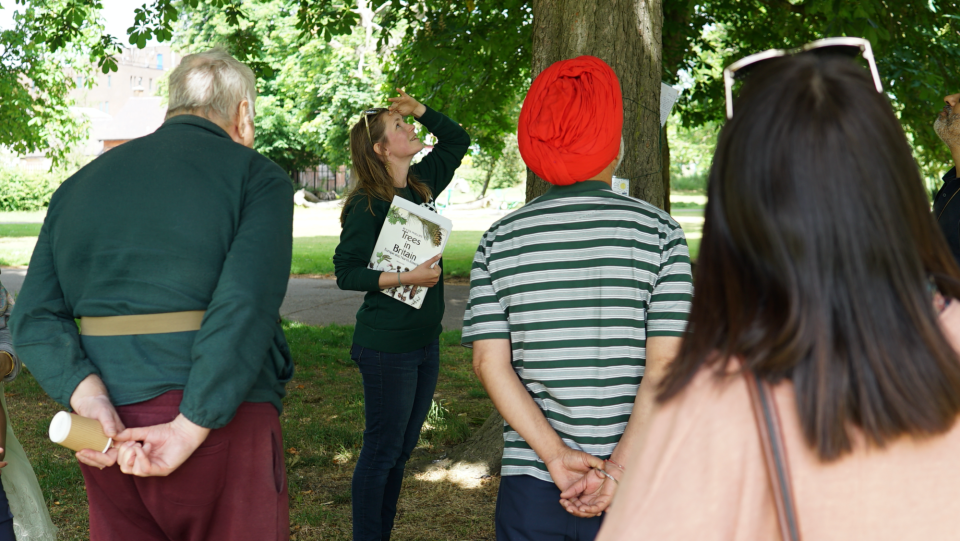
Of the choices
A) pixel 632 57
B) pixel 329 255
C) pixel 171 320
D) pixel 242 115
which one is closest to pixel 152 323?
pixel 171 320

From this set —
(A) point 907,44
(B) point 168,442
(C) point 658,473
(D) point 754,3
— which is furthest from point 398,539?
(D) point 754,3

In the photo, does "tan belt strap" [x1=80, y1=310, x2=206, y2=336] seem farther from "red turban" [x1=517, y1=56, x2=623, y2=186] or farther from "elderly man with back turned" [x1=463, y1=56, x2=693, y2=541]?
"red turban" [x1=517, y1=56, x2=623, y2=186]

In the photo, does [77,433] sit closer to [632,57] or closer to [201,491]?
[201,491]

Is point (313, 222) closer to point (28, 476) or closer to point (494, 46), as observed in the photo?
point (494, 46)

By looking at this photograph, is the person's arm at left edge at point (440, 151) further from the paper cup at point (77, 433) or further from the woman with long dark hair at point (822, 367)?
the woman with long dark hair at point (822, 367)

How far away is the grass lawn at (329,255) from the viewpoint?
49.3 ft

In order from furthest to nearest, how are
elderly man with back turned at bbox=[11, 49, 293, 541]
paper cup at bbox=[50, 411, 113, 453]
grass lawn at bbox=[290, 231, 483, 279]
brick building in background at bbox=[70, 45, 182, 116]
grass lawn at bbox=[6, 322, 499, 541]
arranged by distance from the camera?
1. brick building in background at bbox=[70, 45, 182, 116]
2. grass lawn at bbox=[290, 231, 483, 279]
3. grass lawn at bbox=[6, 322, 499, 541]
4. elderly man with back turned at bbox=[11, 49, 293, 541]
5. paper cup at bbox=[50, 411, 113, 453]

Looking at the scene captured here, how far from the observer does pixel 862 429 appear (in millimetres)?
903

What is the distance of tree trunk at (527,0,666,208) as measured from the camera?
335 centimetres

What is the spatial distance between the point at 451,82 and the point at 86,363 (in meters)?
6.51

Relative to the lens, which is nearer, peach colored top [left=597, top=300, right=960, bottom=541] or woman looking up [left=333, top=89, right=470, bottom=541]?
peach colored top [left=597, top=300, right=960, bottom=541]

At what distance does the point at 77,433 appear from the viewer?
1887 mm

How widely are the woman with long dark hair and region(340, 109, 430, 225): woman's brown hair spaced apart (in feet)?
8.57

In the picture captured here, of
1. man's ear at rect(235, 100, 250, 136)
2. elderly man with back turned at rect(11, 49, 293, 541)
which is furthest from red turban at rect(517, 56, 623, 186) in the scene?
man's ear at rect(235, 100, 250, 136)
